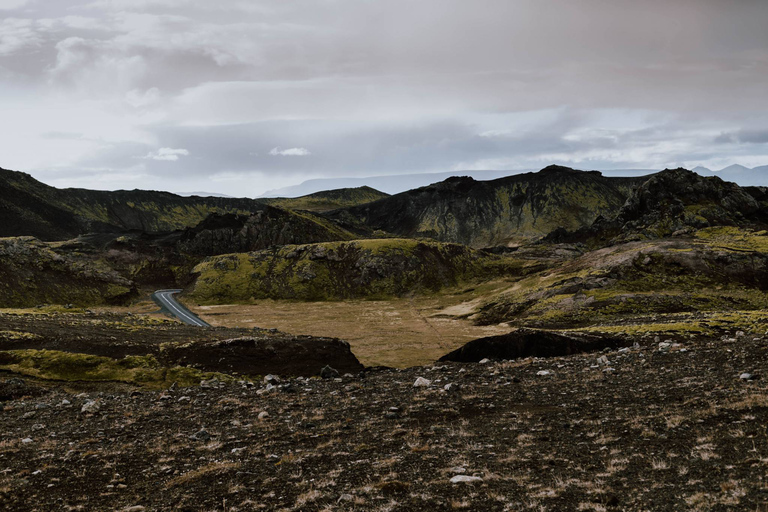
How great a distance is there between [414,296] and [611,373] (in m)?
126

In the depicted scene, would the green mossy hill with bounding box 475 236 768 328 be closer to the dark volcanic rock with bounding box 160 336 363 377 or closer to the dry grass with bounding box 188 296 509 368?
the dry grass with bounding box 188 296 509 368

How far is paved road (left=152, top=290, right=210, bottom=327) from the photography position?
363ft

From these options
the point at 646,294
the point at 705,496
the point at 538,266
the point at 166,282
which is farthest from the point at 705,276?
the point at 166,282

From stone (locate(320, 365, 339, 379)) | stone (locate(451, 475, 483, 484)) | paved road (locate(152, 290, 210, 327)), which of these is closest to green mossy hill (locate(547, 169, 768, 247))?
paved road (locate(152, 290, 210, 327))

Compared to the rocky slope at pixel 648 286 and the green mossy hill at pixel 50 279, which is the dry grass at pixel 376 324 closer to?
the rocky slope at pixel 648 286

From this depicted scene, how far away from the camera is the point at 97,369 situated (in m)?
38.6

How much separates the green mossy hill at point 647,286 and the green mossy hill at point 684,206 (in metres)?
50.3

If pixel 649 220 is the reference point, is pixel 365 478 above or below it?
below

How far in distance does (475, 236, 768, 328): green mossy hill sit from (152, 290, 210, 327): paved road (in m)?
71.2

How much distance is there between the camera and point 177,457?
17.5 meters

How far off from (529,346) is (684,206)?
163 metres

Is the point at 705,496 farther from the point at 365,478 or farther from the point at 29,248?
the point at 29,248

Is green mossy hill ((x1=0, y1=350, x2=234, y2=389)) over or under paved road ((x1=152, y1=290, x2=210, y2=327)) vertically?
over

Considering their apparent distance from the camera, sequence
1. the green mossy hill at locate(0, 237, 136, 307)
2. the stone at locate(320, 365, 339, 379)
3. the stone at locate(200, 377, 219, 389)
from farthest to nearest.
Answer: the green mossy hill at locate(0, 237, 136, 307)
the stone at locate(320, 365, 339, 379)
the stone at locate(200, 377, 219, 389)
